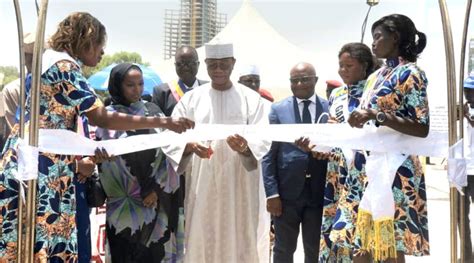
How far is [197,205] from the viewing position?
15.7 feet

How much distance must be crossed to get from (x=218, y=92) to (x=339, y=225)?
167 cm

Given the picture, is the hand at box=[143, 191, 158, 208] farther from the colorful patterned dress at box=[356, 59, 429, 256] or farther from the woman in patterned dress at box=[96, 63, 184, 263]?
the colorful patterned dress at box=[356, 59, 429, 256]

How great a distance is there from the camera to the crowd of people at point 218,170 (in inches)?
138

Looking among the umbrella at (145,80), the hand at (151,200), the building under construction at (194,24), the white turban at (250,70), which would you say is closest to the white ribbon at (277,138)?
the hand at (151,200)

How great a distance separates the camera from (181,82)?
18.6 feet

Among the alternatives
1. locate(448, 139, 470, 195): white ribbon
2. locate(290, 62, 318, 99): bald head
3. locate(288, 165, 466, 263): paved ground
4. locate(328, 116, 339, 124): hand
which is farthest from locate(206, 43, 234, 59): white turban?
locate(288, 165, 466, 263): paved ground

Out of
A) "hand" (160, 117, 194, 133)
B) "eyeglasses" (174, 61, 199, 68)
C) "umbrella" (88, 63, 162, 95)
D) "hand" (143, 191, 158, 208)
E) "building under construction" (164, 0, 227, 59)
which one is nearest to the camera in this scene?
"hand" (160, 117, 194, 133)

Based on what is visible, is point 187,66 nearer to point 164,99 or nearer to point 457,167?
point 164,99

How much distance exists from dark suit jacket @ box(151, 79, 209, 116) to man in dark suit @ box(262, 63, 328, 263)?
3.46ft

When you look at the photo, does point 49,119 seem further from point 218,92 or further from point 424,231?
point 424,231

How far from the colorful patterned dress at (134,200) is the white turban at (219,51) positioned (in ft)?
2.27

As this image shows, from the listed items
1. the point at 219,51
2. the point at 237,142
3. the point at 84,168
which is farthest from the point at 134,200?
the point at 219,51

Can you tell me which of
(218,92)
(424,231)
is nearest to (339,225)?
(424,231)

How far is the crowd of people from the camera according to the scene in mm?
3516
